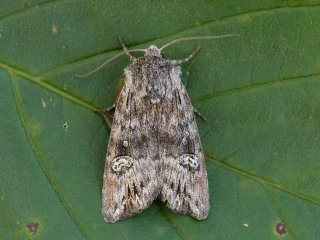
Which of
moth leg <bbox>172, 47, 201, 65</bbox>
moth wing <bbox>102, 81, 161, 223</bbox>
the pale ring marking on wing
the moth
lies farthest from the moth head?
the pale ring marking on wing

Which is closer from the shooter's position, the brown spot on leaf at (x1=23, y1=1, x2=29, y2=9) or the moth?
the brown spot on leaf at (x1=23, y1=1, x2=29, y2=9)

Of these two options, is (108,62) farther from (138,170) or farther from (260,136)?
(260,136)

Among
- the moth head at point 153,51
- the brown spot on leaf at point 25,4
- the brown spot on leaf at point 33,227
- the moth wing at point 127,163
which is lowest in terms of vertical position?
the brown spot on leaf at point 33,227

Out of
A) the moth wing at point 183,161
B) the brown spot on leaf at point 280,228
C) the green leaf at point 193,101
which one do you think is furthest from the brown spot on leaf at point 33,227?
the brown spot on leaf at point 280,228

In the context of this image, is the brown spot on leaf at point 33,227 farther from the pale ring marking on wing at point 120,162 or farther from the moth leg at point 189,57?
the moth leg at point 189,57

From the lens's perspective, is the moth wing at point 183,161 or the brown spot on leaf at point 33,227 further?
the moth wing at point 183,161

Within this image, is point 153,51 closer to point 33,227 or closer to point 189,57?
point 189,57

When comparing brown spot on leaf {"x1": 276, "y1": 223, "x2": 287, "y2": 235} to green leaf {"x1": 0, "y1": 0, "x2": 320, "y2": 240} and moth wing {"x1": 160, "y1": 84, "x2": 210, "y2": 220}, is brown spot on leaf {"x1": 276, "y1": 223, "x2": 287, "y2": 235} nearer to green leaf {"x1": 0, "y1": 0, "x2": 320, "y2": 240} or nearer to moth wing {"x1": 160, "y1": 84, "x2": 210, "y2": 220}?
green leaf {"x1": 0, "y1": 0, "x2": 320, "y2": 240}
